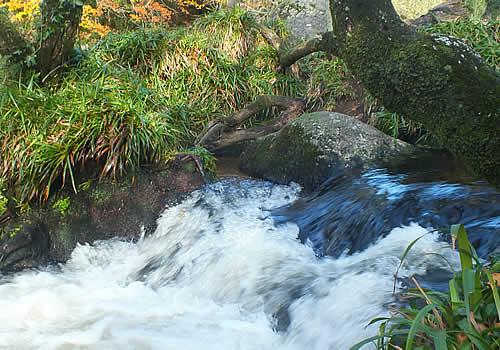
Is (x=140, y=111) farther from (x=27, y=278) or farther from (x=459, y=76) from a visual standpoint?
(x=459, y=76)

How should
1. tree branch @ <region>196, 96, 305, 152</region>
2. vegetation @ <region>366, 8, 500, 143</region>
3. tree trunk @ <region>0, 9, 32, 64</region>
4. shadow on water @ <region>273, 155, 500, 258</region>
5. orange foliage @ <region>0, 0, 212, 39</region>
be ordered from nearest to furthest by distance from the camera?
shadow on water @ <region>273, 155, 500, 258</region>, tree trunk @ <region>0, 9, 32, 64</region>, vegetation @ <region>366, 8, 500, 143</region>, tree branch @ <region>196, 96, 305, 152</region>, orange foliage @ <region>0, 0, 212, 39</region>

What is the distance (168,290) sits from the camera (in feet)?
11.7

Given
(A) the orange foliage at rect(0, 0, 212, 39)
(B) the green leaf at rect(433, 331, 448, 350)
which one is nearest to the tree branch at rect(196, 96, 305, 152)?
(A) the orange foliage at rect(0, 0, 212, 39)

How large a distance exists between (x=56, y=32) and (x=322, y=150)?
2.66 m

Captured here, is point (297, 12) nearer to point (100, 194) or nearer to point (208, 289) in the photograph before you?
point (100, 194)

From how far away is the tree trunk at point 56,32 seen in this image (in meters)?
4.84

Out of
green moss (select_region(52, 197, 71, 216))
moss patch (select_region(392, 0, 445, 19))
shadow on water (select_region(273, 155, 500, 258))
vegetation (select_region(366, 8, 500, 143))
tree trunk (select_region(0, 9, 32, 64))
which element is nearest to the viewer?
shadow on water (select_region(273, 155, 500, 258))

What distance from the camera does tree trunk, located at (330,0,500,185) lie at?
183 cm

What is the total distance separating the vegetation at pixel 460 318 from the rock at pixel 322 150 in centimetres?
287

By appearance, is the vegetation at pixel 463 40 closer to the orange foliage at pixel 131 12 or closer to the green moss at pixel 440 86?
the green moss at pixel 440 86

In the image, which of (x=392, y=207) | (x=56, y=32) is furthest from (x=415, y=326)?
(x=56, y=32)

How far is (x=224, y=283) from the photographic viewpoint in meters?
3.42

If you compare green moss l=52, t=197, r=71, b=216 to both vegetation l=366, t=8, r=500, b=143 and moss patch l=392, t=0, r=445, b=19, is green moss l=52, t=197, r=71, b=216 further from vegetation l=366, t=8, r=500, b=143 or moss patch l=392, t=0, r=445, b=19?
moss patch l=392, t=0, r=445, b=19

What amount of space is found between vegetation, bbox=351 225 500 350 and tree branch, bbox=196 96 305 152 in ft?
13.1
